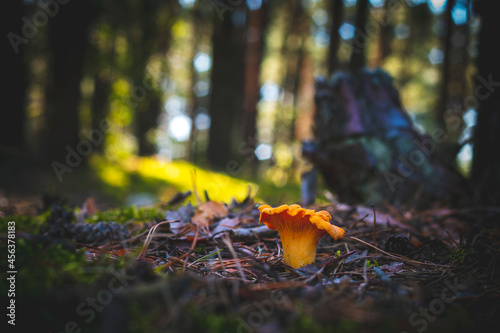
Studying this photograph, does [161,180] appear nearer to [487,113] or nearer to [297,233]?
[297,233]

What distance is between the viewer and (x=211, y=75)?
1010cm

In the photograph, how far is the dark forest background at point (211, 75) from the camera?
17.9 feet

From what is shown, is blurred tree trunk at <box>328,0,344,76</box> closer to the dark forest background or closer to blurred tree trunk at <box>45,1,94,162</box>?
the dark forest background

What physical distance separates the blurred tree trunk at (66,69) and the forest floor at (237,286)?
5.69 meters

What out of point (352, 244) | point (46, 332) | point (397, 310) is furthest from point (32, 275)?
point (352, 244)

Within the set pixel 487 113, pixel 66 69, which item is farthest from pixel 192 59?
pixel 487 113

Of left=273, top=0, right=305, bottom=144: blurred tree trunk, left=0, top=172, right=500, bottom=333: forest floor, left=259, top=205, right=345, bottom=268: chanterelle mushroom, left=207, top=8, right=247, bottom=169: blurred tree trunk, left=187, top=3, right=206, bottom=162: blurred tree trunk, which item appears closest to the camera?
left=0, top=172, right=500, bottom=333: forest floor

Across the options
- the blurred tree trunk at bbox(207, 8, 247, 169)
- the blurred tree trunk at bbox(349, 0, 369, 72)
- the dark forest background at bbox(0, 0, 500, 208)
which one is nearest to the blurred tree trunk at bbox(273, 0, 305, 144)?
the dark forest background at bbox(0, 0, 500, 208)

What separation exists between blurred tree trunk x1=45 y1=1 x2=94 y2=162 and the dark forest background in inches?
0.9

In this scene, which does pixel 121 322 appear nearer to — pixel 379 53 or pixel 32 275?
pixel 32 275

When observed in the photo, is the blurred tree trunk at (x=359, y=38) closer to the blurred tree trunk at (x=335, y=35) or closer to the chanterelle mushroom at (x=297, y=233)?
the blurred tree trunk at (x=335, y=35)

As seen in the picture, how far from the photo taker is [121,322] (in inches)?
34.9

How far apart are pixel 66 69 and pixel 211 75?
14.9 feet

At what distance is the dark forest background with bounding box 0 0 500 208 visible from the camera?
544 centimetres
